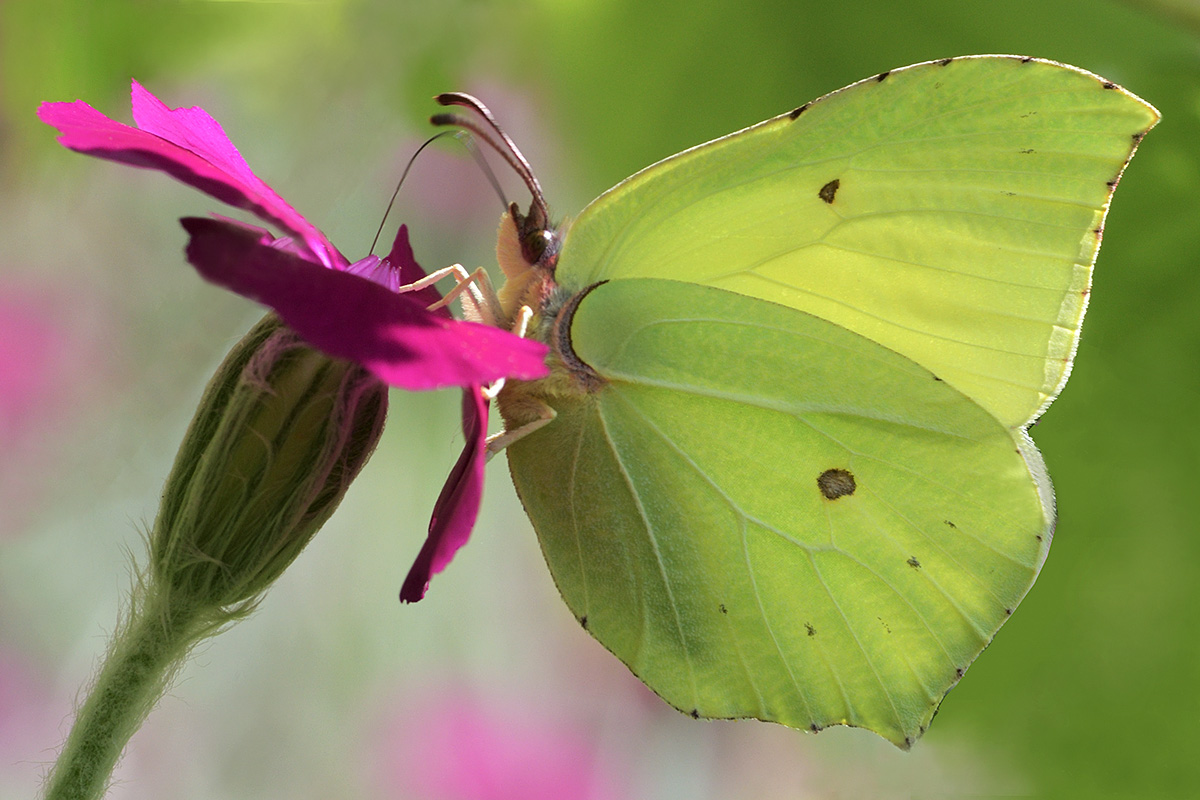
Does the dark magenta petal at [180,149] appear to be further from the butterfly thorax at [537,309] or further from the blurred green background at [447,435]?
the blurred green background at [447,435]

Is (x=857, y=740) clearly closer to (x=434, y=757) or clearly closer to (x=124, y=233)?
(x=434, y=757)

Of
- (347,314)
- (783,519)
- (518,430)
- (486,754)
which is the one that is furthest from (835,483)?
(486,754)

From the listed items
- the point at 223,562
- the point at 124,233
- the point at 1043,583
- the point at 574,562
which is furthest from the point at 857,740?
the point at 124,233

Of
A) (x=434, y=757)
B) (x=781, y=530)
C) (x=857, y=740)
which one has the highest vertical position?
(x=781, y=530)

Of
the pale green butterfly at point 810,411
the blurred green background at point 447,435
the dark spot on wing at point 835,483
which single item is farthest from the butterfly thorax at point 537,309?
the blurred green background at point 447,435

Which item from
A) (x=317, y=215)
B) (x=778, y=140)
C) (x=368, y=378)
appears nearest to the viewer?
(x=368, y=378)

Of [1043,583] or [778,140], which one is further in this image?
[1043,583]

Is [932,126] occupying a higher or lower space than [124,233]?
lower

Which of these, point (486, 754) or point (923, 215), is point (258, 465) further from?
point (486, 754)
